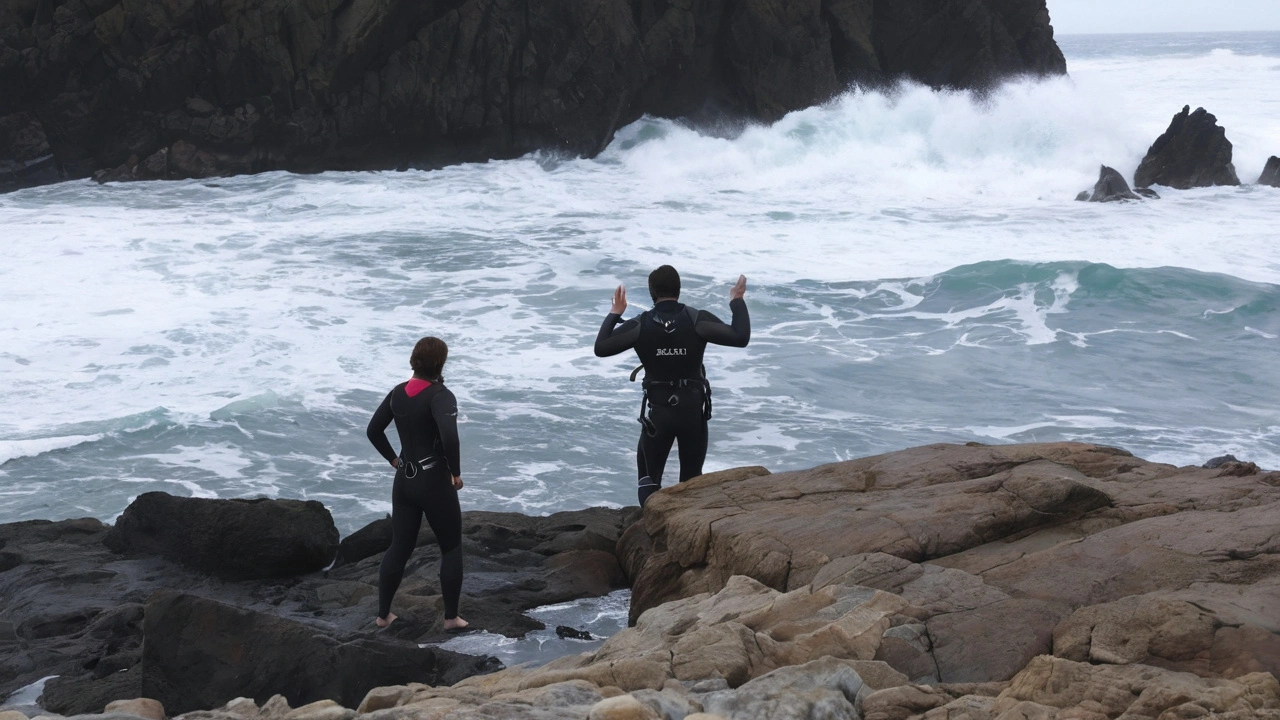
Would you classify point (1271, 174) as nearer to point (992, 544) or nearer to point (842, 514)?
point (842, 514)

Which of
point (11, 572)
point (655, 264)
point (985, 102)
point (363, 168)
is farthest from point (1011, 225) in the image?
point (11, 572)

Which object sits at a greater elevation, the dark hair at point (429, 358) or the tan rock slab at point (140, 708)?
the dark hair at point (429, 358)

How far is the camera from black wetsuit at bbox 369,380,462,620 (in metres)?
5.71

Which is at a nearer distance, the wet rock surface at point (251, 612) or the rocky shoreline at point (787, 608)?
the rocky shoreline at point (787, 608)

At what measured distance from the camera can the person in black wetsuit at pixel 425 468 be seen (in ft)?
18.7

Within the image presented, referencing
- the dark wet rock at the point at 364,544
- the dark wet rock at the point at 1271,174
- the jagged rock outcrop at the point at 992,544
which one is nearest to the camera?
the jagged rock outcrop at the point at 992,544

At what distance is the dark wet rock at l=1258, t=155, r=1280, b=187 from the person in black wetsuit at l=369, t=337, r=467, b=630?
89.8 feet

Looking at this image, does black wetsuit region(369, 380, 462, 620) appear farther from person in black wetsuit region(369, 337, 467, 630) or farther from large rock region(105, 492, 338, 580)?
large rock region(105, 492, 338, 580)

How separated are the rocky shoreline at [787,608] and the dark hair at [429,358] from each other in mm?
1293

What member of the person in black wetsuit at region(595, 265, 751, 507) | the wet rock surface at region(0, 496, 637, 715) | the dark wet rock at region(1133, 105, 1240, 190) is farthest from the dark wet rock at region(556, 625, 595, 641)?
the dark wet rock at region(1133, 105, 1240, 190)

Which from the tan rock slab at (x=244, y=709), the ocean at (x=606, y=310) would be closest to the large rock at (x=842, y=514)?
the tan rock slab at (x=244, y=709)

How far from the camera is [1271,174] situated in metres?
27.9

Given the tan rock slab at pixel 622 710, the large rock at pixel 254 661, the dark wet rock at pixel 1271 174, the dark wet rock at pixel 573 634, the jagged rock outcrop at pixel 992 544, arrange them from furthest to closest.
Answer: the dark wet rock at pixel 1271 174 → the dark wet rock at pixel 573 634 → the large rock at pixel 254 661 → the jagged rock outcrop at pixel 992 544 → the tan rock slab at pixel 622 710

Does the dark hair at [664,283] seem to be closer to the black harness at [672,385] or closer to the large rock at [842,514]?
the black harness at [672,385]
